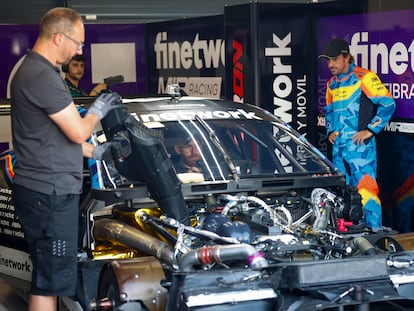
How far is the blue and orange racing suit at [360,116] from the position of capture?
328 inches

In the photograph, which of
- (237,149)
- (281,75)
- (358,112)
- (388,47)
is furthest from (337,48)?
(237,149)

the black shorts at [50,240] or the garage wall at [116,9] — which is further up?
the garage wall at [116,9]

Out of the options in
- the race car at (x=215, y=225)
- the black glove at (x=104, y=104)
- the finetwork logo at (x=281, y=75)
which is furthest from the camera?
the finetwork logo at (x=281, y=75)

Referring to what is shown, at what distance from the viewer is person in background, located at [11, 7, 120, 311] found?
192 inches

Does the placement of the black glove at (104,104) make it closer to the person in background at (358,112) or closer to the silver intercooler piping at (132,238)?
the silver intercooler piping at (132,238)

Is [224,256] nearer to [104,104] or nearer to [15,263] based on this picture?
[104,104]

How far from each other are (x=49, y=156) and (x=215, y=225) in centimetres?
106

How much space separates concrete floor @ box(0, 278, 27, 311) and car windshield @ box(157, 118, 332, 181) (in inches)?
75.3

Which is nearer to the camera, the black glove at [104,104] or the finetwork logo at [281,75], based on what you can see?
the black glove at [104,104]

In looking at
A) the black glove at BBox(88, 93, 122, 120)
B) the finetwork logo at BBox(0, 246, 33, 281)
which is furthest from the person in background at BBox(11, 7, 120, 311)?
the finetwork logo at BBox(0, 246, 33, 281)

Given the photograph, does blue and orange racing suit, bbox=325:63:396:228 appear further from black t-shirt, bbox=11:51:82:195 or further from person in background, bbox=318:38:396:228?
black t-shirt, bbox=11:51:82:195

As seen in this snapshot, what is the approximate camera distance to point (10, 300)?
7242mm

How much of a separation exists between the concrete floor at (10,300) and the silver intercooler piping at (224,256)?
265 cm

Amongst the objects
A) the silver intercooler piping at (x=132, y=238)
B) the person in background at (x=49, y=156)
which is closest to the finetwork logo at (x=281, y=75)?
the silver intercooler piping at (x=132, y=238)
